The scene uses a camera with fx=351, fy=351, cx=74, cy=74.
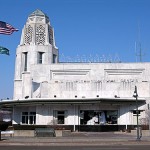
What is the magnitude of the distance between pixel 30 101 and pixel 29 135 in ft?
39.7

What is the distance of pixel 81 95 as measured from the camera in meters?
57.3

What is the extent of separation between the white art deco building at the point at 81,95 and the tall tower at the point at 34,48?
846 mm

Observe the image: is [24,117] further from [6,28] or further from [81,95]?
[6,28]

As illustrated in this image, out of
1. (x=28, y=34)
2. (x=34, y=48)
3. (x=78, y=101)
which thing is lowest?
(x=78, y=101)

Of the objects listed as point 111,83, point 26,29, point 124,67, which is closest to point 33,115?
point 111,83

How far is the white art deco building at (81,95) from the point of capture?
53.2 m

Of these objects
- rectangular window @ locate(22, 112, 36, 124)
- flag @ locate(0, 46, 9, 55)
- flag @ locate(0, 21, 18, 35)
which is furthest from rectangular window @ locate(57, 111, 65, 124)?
flag @ locate(0, 21, 18, 35)

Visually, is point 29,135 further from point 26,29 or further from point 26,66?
point 26,29

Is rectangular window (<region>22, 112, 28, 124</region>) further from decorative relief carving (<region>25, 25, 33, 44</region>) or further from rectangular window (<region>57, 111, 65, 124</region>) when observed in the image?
decorative relief carving (<region>25, 25, 33, 44</region>)

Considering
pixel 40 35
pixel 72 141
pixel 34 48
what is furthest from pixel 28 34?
pixel 72 141

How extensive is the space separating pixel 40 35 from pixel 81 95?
19018mm

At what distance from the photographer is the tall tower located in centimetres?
6871

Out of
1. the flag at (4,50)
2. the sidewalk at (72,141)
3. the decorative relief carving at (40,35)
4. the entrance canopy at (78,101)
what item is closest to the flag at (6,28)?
the flag at (4,50)

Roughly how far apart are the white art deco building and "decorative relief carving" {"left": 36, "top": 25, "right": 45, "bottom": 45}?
168 inches
